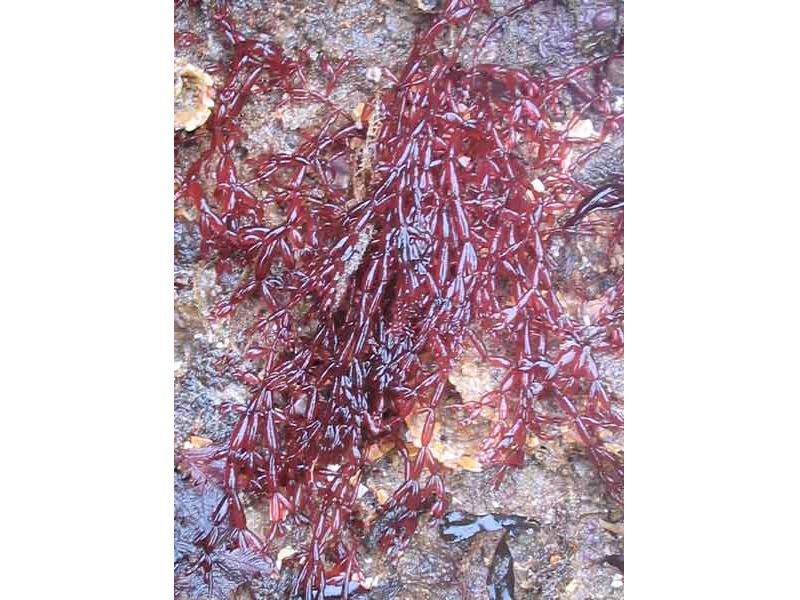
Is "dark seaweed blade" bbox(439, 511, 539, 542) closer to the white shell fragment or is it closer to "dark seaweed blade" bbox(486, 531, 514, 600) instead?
"dark seaweed blade" bbox(486, 531, 514, 600)

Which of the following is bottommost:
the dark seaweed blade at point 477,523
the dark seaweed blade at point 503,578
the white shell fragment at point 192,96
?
the dark seaweed blade at point 503,578

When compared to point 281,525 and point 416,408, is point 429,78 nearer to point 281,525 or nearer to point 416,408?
point 416,408

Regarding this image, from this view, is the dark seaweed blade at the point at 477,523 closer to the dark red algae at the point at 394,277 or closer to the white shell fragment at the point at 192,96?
the dark red algae at the point at 394,277

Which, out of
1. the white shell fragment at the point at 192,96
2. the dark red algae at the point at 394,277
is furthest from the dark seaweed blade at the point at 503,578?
the white shell fragment at the point at 192,96

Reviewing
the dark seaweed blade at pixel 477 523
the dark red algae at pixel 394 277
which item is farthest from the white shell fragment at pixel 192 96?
the dark seaweed blade at pixel 477 523

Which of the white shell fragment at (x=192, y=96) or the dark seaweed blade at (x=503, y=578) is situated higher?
the white shell fragment at (x=192, y=96)

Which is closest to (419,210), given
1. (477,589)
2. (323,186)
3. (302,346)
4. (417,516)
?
(323,186)

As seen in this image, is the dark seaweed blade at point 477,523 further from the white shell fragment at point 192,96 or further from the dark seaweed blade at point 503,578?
the white shell fragment at point 192,96

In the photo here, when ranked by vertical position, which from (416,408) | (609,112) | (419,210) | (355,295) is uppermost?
(609,112)
